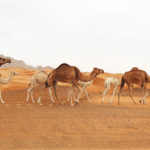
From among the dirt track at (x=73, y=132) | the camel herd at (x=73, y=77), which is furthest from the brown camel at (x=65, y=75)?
the dirt track at (x=73, y=132)

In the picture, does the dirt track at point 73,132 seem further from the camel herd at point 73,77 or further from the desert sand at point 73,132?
the camel herd at point 73,77

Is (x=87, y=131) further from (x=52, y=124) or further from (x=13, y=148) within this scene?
(x=13, y=148)

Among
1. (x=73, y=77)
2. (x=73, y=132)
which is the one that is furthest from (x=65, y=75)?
(x=73, y=132)

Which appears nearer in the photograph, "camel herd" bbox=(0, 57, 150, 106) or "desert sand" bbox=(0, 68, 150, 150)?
"desert sand" bbox=(0, 68, 150, 150)

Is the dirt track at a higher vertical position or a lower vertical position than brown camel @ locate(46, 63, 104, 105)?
lower

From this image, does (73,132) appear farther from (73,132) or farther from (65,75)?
(65,75)

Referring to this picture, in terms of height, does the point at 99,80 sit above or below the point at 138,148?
below

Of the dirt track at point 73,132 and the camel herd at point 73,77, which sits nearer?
the dirt track at point 73,132

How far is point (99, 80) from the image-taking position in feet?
98.4

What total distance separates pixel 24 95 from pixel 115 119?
11044mm

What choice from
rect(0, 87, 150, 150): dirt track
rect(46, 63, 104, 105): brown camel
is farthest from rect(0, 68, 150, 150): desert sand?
rect(46, 63, 104, 105): brown camel

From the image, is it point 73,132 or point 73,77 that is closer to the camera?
point 73,132

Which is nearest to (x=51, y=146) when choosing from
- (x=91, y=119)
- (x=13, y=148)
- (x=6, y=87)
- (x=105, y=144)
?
(x=13, y=148)

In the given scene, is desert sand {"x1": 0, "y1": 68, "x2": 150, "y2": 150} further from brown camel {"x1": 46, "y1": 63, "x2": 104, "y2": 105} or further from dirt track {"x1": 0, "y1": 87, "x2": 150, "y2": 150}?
brown camel {"x1": 46, "y1": 63, "x2": 104, "y2": 105}
